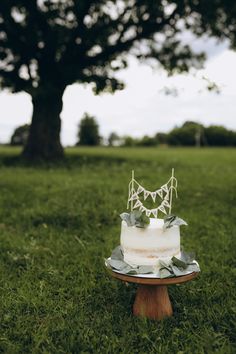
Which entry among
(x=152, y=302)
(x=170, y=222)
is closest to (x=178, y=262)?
(x=170, y=222)

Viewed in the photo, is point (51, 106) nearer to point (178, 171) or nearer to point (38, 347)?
point (178, 171)

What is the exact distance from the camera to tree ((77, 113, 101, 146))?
160 feet

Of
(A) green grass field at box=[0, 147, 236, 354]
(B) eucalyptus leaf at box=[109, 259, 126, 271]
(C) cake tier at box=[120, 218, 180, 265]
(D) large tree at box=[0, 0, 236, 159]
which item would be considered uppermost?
(D) large tree at box=[0, 0, 236, 159]

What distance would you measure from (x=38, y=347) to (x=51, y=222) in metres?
3.90

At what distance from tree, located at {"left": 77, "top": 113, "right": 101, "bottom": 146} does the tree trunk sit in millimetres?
31482

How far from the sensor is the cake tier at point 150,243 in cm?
408

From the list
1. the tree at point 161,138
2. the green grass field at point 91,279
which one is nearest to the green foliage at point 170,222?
the green grass field at point 91,279

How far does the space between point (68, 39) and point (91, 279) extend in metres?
12.5

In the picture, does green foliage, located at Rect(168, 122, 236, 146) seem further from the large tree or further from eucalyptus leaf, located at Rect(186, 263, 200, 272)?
eucalyptus leaf, located at Rect(186, 263, 200, 272)

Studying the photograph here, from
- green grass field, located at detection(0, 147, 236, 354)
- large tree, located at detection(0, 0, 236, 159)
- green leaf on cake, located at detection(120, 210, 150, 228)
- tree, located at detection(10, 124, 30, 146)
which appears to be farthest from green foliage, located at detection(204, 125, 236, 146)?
green leaf on cake, located at detection(120, 210, 150, 228)

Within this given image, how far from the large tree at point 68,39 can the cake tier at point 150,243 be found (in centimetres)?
1156

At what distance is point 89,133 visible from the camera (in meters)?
49.1

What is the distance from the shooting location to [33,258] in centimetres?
591

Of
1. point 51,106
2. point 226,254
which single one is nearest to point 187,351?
point 226,254
